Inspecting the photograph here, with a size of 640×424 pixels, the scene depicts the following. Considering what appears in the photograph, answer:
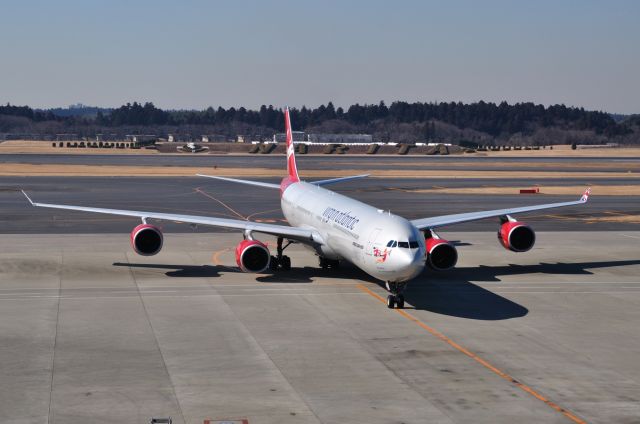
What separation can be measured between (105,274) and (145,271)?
2.08 meters

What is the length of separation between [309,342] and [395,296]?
263 inches

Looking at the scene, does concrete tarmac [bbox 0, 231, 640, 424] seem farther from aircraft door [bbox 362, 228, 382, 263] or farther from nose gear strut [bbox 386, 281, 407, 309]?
aircraft door [bbox 362, 228, 382, 263]

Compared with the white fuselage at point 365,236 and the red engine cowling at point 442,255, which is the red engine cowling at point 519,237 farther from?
A: the white fuselage at point 365,236

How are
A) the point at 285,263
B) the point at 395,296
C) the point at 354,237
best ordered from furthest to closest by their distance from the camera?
the point at 285,263 → the point at 354,237 → the point at 395,296

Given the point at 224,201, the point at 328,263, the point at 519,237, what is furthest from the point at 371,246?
the point at 224,201

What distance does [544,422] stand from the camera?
23688mm

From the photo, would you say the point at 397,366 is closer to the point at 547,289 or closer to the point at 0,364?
the point at 0,364

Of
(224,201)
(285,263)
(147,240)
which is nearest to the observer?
(147,240)

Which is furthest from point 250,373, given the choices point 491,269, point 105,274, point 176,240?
point 176,240

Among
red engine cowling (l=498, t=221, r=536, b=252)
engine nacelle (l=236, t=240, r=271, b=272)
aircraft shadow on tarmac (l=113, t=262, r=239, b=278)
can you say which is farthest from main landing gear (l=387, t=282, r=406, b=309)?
red engine cowling (l=498, t=221, r=536, b=252)

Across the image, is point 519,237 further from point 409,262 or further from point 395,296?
point 409,262

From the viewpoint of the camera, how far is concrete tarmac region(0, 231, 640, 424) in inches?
979

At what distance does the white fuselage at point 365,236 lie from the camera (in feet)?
118

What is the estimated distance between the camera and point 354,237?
1563 inches
